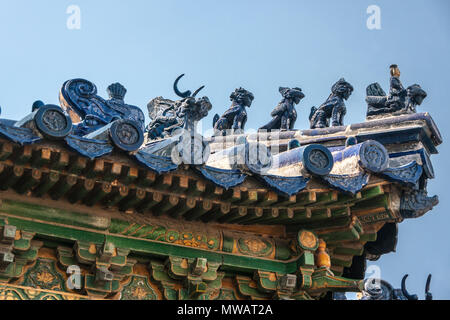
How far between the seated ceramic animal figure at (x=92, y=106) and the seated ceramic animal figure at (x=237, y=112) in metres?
1.72

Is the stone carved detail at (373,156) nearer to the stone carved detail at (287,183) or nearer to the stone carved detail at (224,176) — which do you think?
the stone carved detail at (287,183)

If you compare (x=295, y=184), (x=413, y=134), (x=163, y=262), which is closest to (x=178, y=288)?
(x=163, y=262)

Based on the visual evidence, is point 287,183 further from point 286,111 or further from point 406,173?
point 286,111

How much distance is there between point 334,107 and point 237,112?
142 cm

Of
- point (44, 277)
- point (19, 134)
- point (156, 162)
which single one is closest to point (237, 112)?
point (156, 162)

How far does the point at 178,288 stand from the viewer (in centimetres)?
1261

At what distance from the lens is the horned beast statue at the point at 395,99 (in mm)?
13867

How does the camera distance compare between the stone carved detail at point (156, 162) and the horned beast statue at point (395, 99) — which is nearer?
the stone carved detail at point (156, 162)

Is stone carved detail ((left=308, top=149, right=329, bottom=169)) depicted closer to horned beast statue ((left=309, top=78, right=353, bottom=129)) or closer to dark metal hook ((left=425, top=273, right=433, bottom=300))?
horned beast statue ((left=309, top=78, right=353, bottom=129))

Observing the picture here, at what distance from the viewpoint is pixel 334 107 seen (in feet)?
47.9

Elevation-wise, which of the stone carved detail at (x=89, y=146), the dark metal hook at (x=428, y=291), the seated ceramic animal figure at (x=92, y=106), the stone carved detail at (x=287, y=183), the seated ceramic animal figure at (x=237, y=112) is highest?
the seated ceramic animal figure at (x=237, y=112)

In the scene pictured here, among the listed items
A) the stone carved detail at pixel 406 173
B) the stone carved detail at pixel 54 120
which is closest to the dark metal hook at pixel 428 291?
the stone carved detail at pixel 406 173

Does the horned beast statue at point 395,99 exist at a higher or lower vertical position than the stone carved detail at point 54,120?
higher
